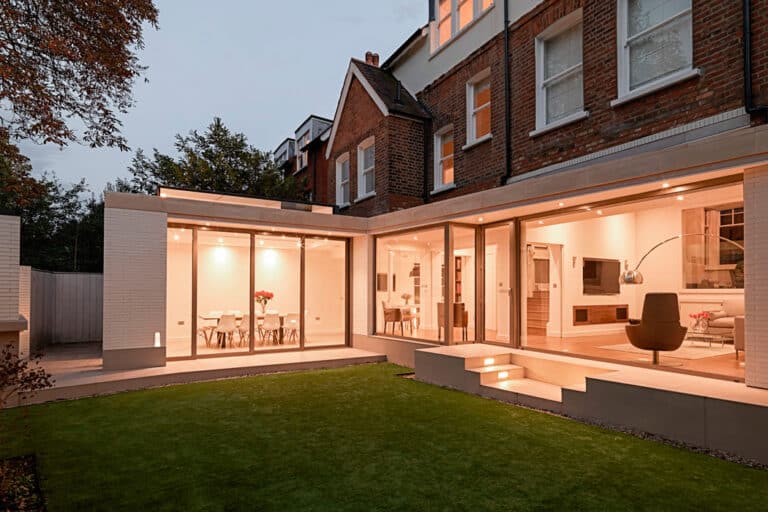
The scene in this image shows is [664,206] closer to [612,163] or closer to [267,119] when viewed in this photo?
[612,163]

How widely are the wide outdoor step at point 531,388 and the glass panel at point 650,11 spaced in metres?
5.49

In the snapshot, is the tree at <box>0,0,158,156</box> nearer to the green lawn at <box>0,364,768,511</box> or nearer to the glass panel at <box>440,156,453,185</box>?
the green lawn at <box>0,364,768,511</box>

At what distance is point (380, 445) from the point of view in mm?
4988

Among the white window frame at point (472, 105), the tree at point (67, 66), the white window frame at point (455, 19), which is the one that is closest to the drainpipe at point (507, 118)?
the white window frame at point (472, 105)

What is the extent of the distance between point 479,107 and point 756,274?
6817 millimetres

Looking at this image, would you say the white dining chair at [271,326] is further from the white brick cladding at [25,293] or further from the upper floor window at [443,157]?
the upper floor window at [443,157]

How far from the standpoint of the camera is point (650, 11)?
7.10 meters

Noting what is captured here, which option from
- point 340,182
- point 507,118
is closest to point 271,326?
point 340,182

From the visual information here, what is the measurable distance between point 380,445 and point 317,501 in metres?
1.40

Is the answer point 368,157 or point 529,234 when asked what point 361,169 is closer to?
point 368,157

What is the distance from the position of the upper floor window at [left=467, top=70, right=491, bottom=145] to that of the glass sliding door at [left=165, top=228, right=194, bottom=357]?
6453 millimetres

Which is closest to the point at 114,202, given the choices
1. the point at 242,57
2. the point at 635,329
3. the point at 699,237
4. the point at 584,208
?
the point at 584,208

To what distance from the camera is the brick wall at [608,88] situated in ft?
19.8

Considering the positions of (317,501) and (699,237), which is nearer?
(317,501)
